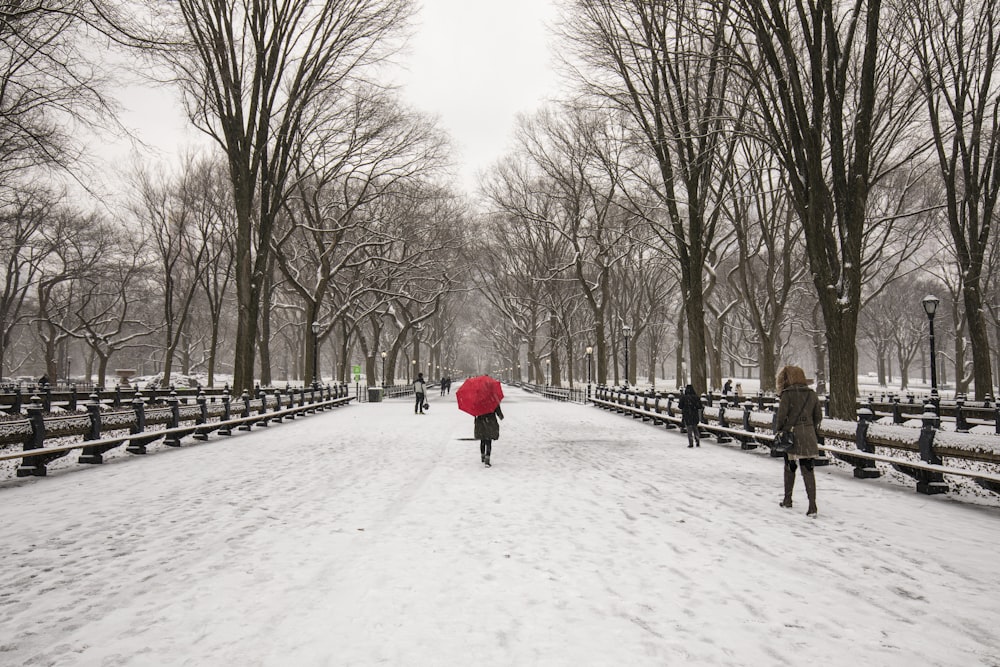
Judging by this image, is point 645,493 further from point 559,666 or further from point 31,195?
point 31,195

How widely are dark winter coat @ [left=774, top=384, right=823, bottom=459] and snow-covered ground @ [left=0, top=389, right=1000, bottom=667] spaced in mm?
801

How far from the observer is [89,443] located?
10.5m

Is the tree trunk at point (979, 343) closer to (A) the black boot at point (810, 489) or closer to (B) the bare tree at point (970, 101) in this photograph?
(B) the bare tree at point (970, 101)

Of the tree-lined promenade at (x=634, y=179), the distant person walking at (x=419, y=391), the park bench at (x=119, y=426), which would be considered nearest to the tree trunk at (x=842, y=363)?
the tree-lined promenade at (x=634, y=179)

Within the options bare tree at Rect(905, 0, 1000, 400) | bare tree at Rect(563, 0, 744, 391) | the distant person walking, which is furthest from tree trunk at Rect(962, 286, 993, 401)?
the distant person walking

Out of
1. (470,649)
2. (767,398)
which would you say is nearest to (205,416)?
(470,649)

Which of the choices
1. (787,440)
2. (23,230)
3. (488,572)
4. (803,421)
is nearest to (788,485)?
(787,440)

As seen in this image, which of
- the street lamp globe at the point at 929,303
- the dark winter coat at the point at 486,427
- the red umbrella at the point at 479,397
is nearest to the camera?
the red umbrella at the point at 479,397

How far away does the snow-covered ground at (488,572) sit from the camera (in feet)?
11.7

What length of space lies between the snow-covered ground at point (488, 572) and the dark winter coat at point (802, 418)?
801mm

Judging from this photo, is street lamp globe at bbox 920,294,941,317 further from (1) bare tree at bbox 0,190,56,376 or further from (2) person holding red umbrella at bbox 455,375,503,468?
(1) bare tree at bbox 0,190,56,376

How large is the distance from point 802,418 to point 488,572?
4122 mm

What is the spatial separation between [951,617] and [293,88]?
21194 millimetres

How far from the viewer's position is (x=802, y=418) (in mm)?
6875
